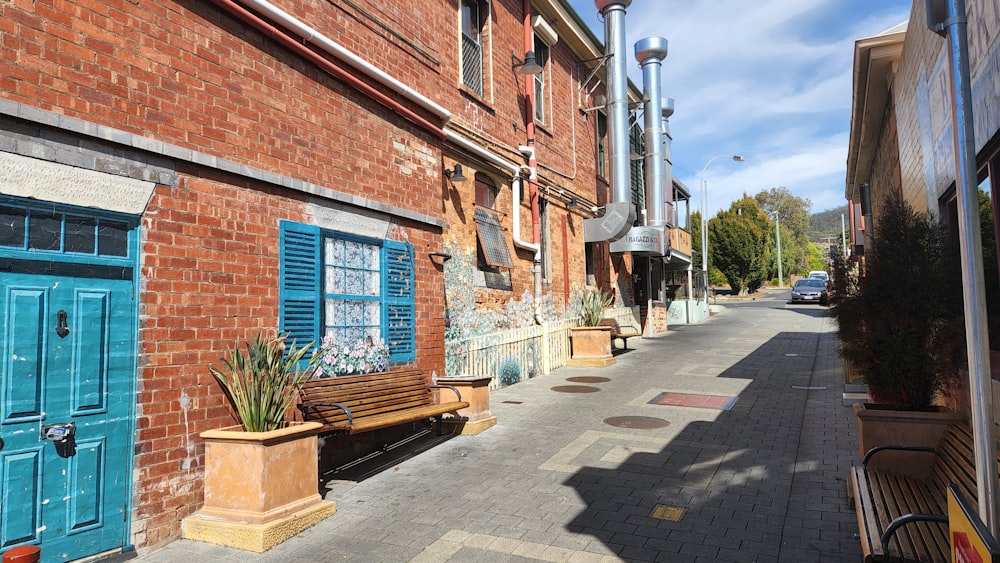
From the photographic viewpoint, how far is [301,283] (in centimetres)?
586

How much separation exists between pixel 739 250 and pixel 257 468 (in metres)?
43.4

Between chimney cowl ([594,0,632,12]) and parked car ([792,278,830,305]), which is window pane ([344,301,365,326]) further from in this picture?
parked car ([792,278,830,305])

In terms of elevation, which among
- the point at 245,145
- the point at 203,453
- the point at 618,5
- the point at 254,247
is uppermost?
the point at 618,5

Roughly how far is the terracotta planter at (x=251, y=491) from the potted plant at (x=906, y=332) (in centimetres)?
455

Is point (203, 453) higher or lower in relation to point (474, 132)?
lower

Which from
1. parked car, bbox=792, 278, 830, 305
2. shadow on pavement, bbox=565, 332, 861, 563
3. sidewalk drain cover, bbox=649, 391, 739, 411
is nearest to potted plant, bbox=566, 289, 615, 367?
sidewalk drain cover, bbox=649, 391, 739, 411

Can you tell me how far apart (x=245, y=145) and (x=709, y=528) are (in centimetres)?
494

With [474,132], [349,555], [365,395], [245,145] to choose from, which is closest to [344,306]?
[365,395]

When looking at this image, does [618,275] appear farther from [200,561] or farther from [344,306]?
[200,561]

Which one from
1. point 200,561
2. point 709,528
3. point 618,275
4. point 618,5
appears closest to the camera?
point 200,561

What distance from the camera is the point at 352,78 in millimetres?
6617

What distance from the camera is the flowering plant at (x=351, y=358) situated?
20.2 feet

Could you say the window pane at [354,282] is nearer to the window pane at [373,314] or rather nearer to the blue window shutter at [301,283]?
the window pane at [373,314]

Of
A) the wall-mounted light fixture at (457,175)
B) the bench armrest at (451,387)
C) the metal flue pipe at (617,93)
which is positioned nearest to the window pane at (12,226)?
the bench armrest at (451,387)
